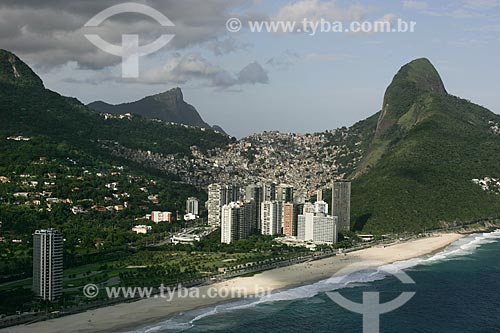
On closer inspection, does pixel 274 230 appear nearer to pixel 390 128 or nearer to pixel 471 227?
pixel 471 227

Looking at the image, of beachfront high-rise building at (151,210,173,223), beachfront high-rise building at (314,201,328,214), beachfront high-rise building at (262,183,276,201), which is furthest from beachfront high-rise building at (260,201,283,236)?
beachfront high-rise building at (151,210,173,223)

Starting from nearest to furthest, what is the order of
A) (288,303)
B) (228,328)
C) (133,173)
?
1. (228,328)
2. (288,303)
3. (133,173)

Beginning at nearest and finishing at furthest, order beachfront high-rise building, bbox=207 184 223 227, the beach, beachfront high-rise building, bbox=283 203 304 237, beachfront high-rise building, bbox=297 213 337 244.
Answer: the beach → beachfront high-rise building, bbox=297 213 337 244 → beachfront high-rise building, bbox=283 203 304 237 → beachfront high-rise building, bbox=207 184 223 227

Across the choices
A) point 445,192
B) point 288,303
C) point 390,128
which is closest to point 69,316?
point 288,303

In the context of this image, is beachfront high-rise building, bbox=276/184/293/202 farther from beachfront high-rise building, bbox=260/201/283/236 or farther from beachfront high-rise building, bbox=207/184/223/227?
beachfront high-rise building, bbox=260/201/283/236

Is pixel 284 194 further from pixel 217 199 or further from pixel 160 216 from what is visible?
pixel 160 216
